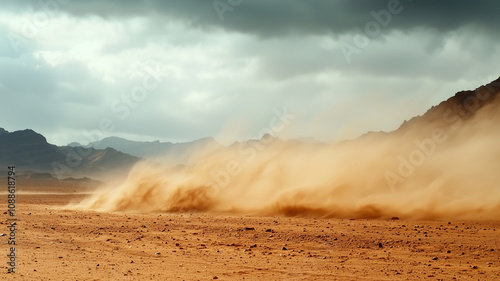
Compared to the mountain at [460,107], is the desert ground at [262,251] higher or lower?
lower

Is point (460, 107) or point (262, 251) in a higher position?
point (460, 107)

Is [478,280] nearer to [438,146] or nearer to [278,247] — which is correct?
[278,247]

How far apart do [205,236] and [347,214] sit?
9.47m

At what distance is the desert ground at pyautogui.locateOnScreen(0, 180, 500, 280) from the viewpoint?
1246 cm

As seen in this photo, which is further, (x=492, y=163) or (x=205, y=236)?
(x=492, y=163)

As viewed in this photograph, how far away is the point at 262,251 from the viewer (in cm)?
1593

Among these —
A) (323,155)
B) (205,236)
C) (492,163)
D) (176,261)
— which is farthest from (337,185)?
(176,261)

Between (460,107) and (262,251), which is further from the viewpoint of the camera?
(460,107)

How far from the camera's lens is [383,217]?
25312mm

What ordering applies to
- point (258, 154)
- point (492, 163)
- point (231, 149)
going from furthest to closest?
1. point (231, 149)
2. point (258, 154)
3. point (492, 163)

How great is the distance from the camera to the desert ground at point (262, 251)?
40.9 feet

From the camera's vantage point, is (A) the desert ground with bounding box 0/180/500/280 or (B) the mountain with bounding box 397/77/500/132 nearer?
(A) the desert ground with bounding box 0/180/500/280

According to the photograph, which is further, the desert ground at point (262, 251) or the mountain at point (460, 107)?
the mountain at point (460, 107)

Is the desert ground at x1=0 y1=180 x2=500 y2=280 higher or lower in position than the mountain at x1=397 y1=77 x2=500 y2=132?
lower
